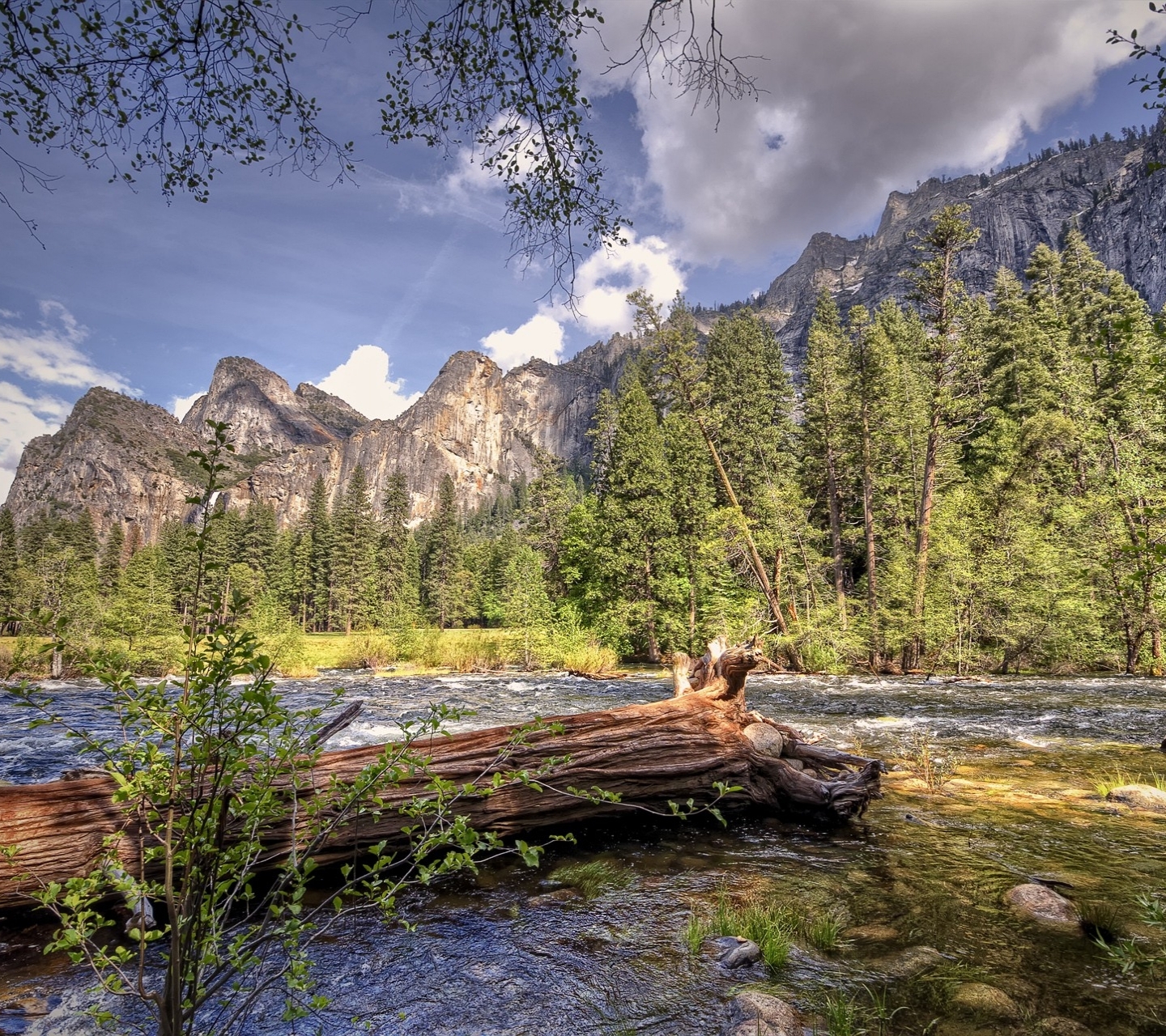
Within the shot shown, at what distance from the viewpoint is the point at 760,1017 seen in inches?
124

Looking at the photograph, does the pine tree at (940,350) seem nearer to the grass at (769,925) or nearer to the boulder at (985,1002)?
the grass at (769,925)

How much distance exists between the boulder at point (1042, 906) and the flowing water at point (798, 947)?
106 mm

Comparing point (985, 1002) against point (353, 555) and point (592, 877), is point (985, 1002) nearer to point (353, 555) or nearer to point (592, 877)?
point (592, 877)

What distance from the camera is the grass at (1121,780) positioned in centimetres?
693

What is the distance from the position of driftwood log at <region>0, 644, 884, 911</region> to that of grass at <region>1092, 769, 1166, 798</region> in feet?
9.30

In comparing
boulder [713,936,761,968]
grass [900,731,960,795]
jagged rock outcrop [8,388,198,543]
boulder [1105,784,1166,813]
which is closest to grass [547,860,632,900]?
boulder [713,936,761,968]

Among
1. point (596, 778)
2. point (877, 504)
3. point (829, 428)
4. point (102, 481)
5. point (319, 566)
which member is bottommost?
point (596, 778)

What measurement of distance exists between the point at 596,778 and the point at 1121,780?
6725mm

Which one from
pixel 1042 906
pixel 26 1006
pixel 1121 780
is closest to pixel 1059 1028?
pixel 1042 906

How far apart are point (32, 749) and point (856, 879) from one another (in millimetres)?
11663

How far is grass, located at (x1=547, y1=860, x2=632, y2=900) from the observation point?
4875 mm

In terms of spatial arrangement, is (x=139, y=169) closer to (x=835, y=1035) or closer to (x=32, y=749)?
(x=835, y=1035)

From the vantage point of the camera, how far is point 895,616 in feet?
72.7

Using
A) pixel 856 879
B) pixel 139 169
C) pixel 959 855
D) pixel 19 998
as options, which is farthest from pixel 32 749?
pixel 959 855
